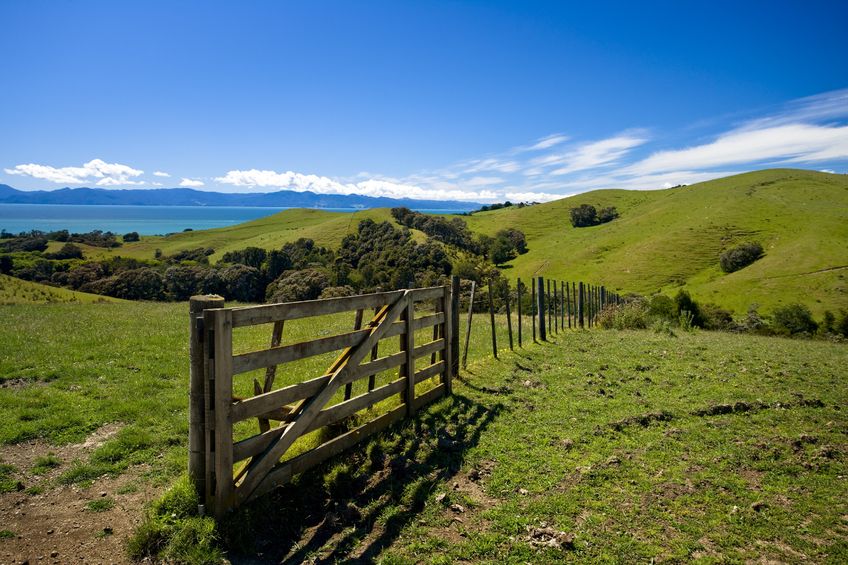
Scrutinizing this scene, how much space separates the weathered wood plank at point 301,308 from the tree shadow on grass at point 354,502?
2.09 metres

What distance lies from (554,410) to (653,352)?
7.83 meters

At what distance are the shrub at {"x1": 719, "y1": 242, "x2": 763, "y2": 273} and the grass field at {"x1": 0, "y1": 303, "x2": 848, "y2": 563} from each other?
88512 millimetres

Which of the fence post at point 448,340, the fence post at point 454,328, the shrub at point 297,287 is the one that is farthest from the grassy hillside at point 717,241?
the fence post at point 448,340

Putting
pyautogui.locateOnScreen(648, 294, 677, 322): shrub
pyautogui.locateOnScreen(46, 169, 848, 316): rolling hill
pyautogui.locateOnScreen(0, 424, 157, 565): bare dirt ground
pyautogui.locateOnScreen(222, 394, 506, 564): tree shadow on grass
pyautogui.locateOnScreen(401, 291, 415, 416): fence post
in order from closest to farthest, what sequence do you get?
pyautogui.locateOnScreen(0, 424, 157, 565): bare dirt ground, pyautogui.locateOnScreen(222, 394, 506, 564): tree shadow on grass, pyautogui.locateOnScreen(401, 291, 415, 416): fence post, pyautogui.locateOnScreen(648, 294, 677, 322): shrub, pyautogui.locateOnScreen(46, 169, 848, 316): rolling hill

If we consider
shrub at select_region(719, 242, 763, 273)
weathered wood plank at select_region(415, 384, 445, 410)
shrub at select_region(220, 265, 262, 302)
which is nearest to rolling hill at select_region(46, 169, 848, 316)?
shrub at select_region(719, 242, 763, 273)

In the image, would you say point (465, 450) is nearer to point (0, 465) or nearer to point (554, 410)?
point (554, 410)

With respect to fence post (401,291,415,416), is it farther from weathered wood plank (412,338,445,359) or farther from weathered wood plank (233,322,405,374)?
weathered wood plank (233,322,405,374)

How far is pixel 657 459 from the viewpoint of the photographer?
6.68 metres

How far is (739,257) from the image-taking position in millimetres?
86562

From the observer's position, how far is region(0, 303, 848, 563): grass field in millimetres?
4766

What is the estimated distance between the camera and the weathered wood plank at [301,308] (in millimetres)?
5136

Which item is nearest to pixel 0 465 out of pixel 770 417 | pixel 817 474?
pixel 817 474

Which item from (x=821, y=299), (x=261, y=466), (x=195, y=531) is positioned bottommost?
(x=821, y=299)

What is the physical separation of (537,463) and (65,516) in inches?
227
